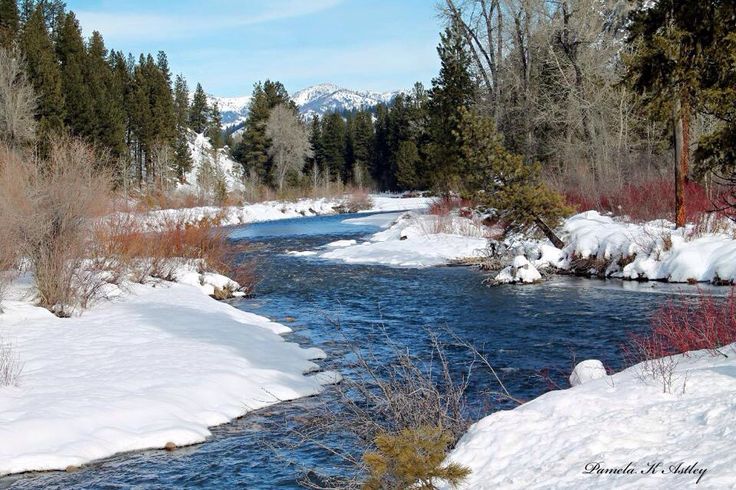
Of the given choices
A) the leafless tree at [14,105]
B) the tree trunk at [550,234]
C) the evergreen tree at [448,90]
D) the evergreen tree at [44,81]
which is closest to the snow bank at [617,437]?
the tree trunk at [550,234]

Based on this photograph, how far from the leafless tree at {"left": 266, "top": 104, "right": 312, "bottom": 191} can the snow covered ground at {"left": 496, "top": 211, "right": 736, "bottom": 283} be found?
5441cm

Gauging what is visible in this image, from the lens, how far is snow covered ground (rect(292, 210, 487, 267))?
2259 centimetres

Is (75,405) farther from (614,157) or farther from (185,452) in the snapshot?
(614,157)

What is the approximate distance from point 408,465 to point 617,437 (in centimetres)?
153

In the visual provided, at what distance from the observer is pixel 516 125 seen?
113ft

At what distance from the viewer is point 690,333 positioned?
23.1 ft

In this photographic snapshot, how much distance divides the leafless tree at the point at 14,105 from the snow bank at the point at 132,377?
30.4 m

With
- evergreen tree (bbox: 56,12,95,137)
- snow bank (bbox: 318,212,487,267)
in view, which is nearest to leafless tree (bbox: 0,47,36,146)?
evergreen tree (bbox: 56,12,95,137)

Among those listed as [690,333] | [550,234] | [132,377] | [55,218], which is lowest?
[132,377]

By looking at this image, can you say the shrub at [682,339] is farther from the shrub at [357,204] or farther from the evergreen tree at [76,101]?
the shrub at [357,204]

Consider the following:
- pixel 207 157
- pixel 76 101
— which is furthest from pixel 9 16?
pixel 207 157
